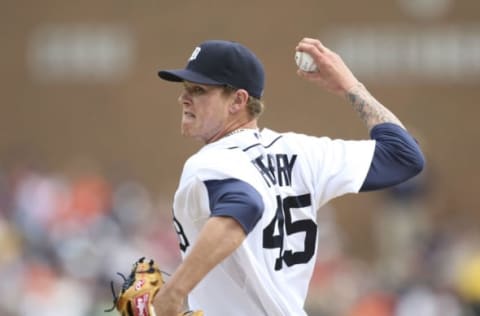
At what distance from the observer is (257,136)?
5.08 m

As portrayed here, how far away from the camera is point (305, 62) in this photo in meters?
5.49

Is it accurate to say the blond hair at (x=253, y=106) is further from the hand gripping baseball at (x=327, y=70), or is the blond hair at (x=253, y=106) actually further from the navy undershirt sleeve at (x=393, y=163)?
the navy undershirt sleeve at (x=393, y=163)

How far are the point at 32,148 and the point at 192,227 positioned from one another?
62.9 feet

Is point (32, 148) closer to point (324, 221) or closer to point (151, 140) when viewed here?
point (151, 140)

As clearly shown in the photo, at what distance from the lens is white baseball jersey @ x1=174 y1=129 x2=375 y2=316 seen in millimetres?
4750

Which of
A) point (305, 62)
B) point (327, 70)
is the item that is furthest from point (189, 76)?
point (327, 70)

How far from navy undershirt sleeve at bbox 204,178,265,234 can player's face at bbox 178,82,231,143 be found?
1.36 ft

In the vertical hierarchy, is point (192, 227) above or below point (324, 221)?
above

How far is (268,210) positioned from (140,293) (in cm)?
60

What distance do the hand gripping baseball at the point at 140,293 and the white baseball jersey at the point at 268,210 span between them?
A: 0.68 ft

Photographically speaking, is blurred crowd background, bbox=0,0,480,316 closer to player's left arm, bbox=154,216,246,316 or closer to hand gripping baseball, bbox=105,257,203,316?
hand gripping baseball, bbox=105,257,203,316

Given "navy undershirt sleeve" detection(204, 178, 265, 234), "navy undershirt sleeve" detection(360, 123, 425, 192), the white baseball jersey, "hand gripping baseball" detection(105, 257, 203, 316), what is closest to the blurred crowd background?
"navy undershirt sleeve" detection(360, 123, 425, 192)

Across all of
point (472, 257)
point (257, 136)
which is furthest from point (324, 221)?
point (257, 136)

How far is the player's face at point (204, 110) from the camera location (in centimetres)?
500
